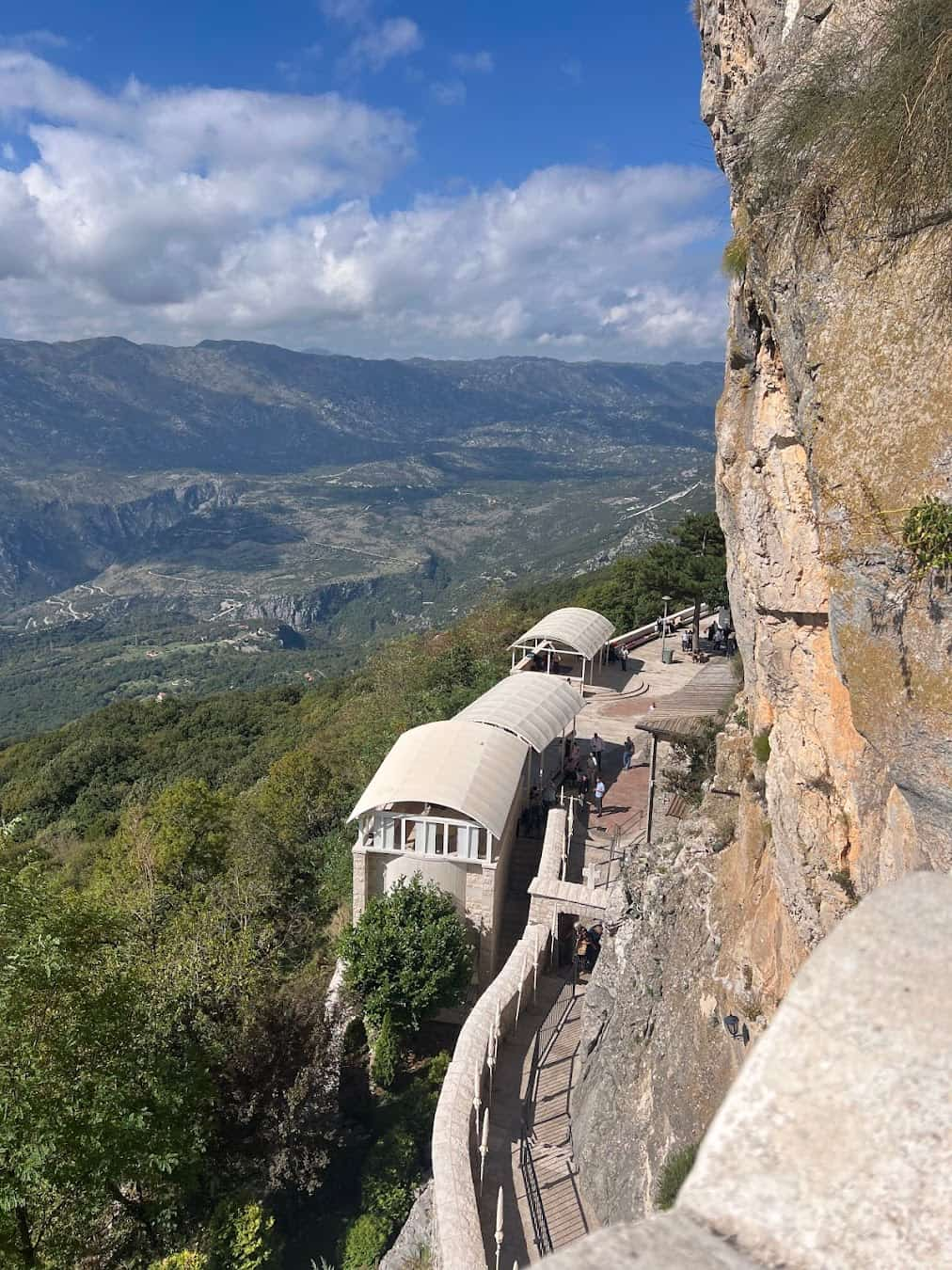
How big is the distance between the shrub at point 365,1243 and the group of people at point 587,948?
6.35 m

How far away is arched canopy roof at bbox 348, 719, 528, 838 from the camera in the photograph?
18578 millimetres

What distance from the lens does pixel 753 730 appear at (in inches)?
474

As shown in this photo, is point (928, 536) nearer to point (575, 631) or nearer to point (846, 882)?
point (846, 882)

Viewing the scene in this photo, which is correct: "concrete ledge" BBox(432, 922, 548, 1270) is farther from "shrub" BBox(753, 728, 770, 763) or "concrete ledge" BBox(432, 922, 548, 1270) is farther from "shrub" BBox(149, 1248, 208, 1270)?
"shrub" BBox(753, 728, 770, 763)

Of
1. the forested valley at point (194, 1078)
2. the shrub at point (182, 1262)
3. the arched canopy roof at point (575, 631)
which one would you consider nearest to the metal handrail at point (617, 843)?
the forested valley at point (194, 1078)

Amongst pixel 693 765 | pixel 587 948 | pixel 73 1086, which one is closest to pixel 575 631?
pixel 693 765

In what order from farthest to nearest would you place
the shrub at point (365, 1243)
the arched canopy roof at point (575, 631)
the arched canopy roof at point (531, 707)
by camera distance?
the arched canopy roof at point (575, 631) < the arched canopy roof at point (531, 707) < the shrub at point (365, 1243)

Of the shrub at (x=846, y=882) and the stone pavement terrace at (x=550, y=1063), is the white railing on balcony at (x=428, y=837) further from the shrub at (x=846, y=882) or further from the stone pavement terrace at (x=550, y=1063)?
the shrub at (x=846, y=882)

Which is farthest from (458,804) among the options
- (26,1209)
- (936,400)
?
(936,400)

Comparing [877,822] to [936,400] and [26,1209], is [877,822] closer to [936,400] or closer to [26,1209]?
[936,400]

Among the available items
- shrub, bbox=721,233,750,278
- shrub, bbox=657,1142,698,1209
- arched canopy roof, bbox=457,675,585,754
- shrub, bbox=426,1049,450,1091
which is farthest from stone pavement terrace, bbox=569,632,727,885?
shrub, bbox=721,233,750,278

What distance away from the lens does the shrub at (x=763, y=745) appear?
444 inches

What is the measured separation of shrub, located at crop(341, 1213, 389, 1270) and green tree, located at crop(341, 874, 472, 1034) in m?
3.91

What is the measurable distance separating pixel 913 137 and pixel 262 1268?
1688 centimetres
